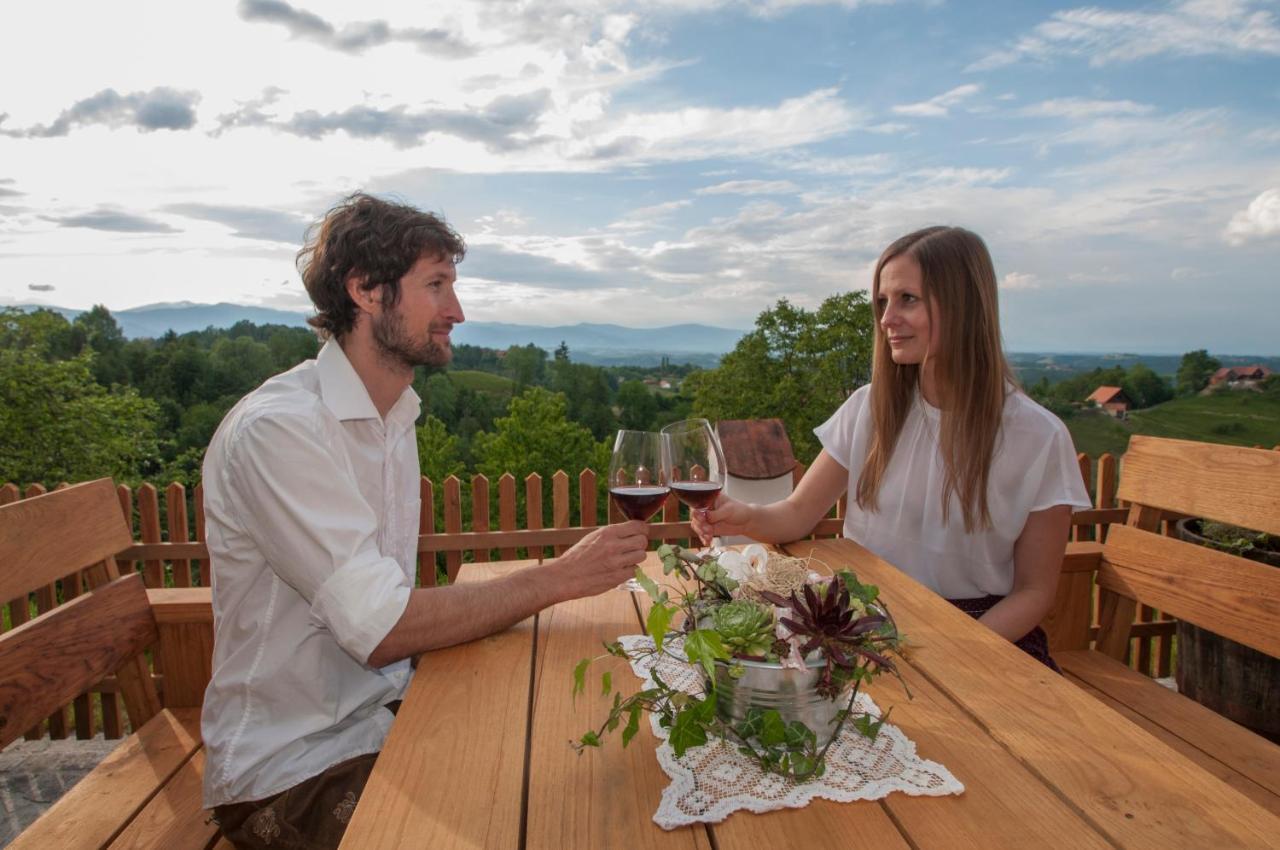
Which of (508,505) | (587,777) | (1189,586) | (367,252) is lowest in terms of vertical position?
(508,505)

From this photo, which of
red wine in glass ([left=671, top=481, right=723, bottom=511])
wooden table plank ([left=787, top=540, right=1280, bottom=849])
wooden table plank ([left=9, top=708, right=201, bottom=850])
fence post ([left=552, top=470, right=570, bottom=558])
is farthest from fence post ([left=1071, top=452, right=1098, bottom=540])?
wooden table plank ([left=9, top=708, right=201, bottom=850])

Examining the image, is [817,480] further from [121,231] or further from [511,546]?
[121,231]

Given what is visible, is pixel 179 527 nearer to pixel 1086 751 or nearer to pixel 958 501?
pixel 958 501

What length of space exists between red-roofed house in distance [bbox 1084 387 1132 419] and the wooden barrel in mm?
5089

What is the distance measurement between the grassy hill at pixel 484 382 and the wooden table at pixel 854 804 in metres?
19.8

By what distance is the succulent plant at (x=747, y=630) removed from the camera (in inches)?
39.4

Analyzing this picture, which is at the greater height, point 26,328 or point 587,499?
point 26,328

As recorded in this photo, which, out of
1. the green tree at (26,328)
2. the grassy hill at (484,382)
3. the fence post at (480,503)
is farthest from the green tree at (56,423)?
the fence post at (480,503)

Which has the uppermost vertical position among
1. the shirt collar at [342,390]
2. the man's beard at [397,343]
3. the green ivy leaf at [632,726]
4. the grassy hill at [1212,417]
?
the man's beard at [397,343]

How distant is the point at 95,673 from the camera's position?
180cm

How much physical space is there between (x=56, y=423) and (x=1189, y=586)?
16.5m

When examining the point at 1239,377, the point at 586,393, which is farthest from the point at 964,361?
the point at 586,393

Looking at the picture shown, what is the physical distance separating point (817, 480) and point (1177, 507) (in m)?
1.08

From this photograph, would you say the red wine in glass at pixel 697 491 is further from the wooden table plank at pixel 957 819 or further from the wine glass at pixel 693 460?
the wooden table plank at pixel 957 819
